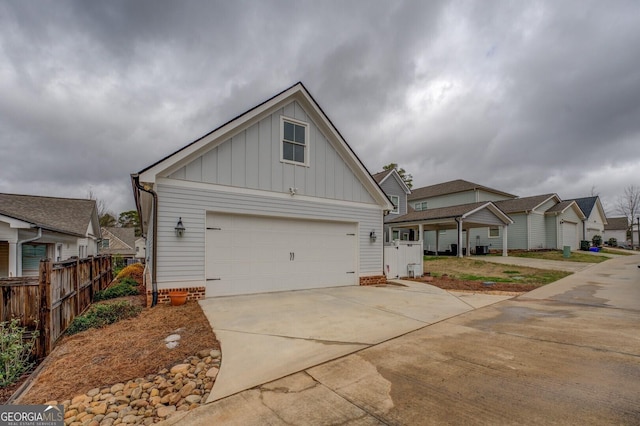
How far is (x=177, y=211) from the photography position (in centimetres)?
752

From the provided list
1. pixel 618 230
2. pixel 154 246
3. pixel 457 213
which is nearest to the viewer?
pixel 154 246

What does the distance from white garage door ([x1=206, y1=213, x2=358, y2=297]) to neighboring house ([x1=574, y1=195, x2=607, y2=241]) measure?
30.3m

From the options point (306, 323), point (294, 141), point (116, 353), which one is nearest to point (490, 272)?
point (294, 141)

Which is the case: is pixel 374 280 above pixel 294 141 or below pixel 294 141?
below

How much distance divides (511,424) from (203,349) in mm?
3696

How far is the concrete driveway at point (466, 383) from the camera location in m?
2.56

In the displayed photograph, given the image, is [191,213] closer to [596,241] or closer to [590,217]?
[596,241]

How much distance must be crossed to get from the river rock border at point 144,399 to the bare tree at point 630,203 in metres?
61.6

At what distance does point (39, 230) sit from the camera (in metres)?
11.7

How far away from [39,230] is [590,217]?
43.1 metres

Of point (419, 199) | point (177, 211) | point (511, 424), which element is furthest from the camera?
point (419, 199)

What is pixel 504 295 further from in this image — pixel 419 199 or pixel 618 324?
pixel 419 199

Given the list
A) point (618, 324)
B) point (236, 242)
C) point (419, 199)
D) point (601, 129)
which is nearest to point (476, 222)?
point (419, 199)

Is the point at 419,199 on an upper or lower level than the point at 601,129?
lower
